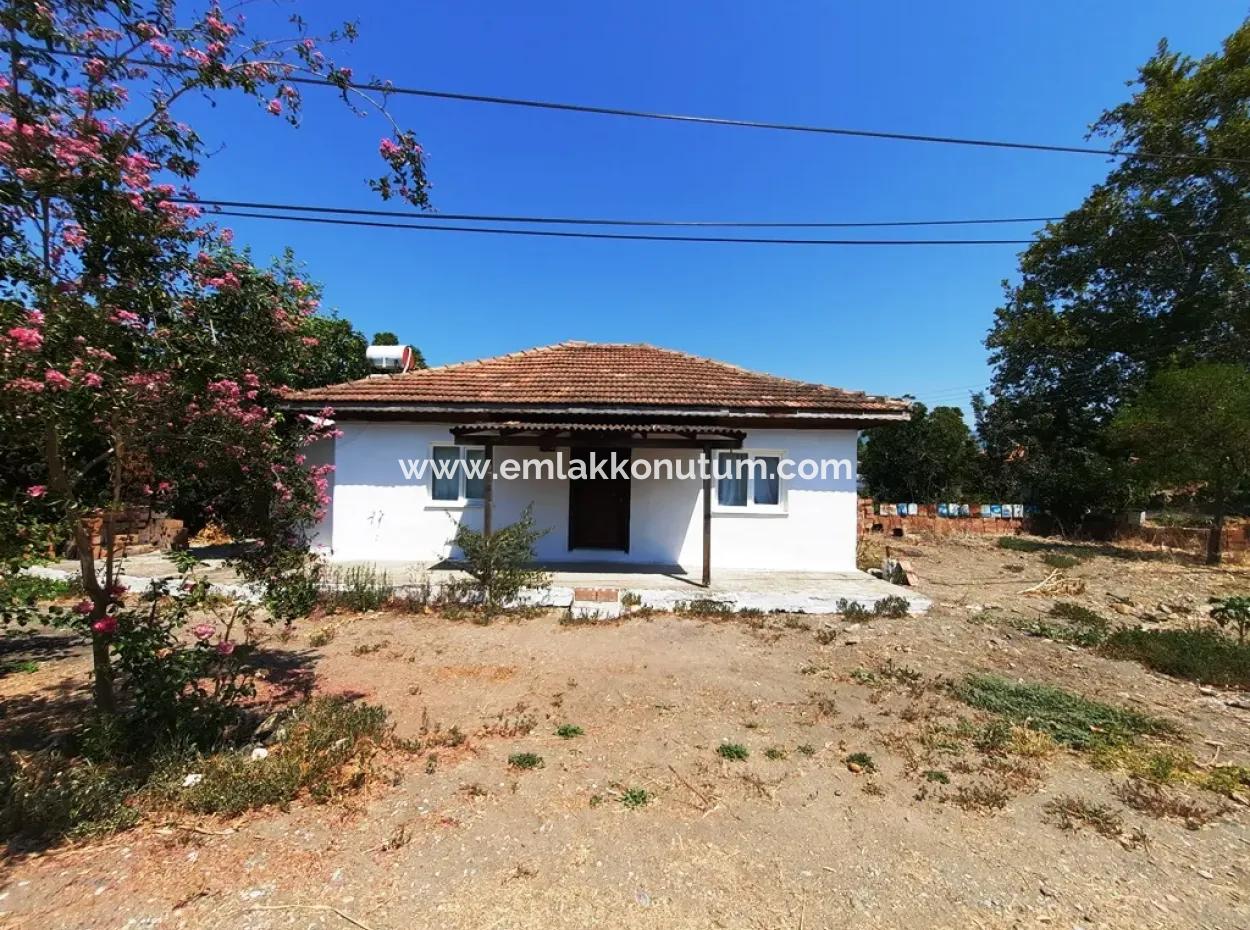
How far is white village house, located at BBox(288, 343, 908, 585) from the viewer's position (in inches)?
412

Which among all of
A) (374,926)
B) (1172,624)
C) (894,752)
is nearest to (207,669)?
(374,926)

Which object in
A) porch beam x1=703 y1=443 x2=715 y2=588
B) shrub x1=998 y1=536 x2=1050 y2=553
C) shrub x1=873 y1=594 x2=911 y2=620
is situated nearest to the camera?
shrub x1=873 y1=594 x2=911 y2=620

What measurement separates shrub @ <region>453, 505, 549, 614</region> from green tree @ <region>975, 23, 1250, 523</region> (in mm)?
20181

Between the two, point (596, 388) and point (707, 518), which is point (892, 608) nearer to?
point (707, 518)

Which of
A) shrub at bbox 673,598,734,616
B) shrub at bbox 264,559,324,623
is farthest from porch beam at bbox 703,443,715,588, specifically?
shrub at bbox 264,559,324,623

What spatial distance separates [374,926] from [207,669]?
7.54 ft

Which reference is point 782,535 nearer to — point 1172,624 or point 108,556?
point 1172,624

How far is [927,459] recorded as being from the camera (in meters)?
22.0

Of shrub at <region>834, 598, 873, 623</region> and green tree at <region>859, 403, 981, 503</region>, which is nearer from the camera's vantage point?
shrub at <region>834, 598, 873, 623</region>

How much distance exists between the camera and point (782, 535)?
10742 mm

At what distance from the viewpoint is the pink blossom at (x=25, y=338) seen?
2490 millimetres

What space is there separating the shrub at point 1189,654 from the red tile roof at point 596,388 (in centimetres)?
512

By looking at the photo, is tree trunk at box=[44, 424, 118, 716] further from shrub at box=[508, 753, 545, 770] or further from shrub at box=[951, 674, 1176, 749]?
shrub at box=[951, 674, 1176, 749]

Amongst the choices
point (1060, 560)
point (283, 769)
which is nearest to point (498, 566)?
point (283, 769)
